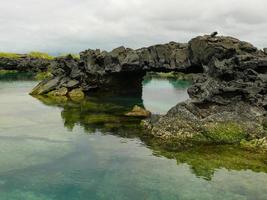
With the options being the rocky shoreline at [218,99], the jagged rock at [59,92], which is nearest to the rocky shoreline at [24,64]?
the jagged rock at [59,92]

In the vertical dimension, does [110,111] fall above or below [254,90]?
below

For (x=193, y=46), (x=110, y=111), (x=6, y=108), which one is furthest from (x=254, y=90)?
(x=6, y=108)

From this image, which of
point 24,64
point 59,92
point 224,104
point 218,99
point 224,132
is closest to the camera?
point 224,132

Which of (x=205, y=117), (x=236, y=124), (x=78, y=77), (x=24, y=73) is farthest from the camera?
(x=24, y=73)

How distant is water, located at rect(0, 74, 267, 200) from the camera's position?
30594 mm

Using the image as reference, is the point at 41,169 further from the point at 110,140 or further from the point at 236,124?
the point at 236,124

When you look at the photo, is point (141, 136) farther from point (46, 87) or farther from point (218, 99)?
point (46, 87)

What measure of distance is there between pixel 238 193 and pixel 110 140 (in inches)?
812

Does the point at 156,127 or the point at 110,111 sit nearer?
the point at 156,127

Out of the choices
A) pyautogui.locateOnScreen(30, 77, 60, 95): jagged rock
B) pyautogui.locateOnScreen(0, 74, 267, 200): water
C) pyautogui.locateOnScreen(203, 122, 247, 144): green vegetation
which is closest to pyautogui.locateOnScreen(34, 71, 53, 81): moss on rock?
pyautogui.locateOnScreen(30, 77, 60, 95): jagged rock

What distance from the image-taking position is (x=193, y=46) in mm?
66250

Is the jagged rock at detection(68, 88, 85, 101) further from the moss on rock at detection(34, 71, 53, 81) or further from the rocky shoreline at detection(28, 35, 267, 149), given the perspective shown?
the moss on rock at detection(34, 71, 53, 81)

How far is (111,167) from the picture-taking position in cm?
3691

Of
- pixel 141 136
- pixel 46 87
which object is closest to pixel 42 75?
pixel 46 87
